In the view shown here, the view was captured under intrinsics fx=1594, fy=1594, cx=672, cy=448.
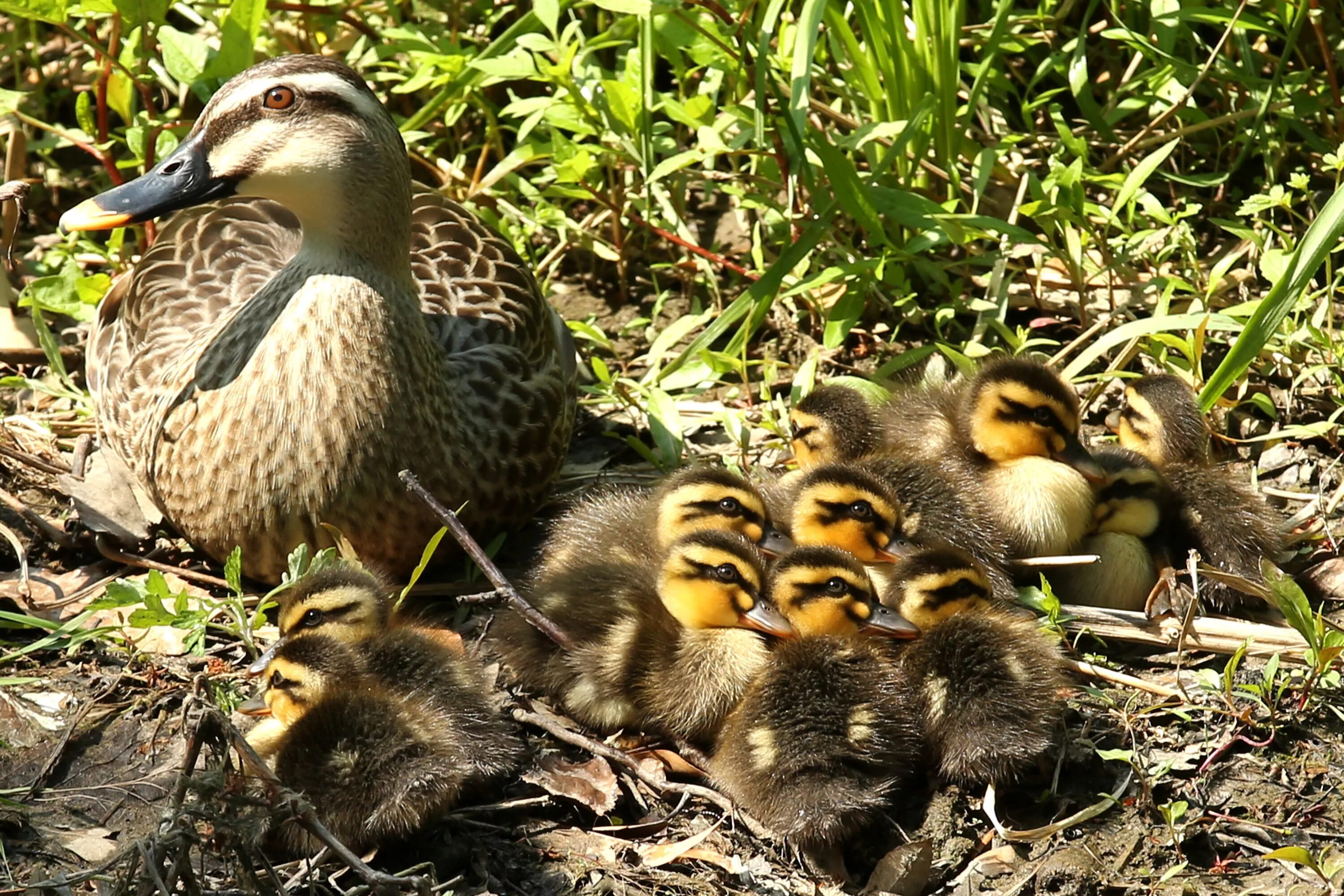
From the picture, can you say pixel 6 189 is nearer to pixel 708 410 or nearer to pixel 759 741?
pixel 708 410

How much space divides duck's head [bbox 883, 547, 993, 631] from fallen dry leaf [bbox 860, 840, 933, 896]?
52 centimetres

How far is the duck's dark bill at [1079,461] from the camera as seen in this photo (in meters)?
4.02

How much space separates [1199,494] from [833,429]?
95 cm

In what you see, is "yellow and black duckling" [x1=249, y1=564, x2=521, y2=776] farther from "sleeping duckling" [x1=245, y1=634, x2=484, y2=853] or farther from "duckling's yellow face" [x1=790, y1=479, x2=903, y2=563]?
"duckling's yellow face" [x1=790, y1=479, x2=903, y2=563]

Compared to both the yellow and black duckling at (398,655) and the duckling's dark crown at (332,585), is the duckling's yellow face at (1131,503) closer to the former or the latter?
the yellow and black duckling at (398,655)

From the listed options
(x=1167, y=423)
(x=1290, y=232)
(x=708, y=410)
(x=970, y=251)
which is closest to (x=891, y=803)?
(x=1167, y=423)

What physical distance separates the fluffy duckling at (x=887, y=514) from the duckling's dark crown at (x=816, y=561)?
0.16m

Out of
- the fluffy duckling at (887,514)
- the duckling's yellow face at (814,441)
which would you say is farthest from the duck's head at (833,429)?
the fluffy duckling at (887,514)

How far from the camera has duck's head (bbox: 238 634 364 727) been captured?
10.9ft

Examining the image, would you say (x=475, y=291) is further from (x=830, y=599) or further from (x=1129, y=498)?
(x=1129, y=498)

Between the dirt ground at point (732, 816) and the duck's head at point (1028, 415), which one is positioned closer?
the dirt ground at point (732, 816)

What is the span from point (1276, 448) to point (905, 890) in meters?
2.01

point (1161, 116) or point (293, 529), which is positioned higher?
point (1161, 116)

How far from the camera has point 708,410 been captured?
4.89 metres
